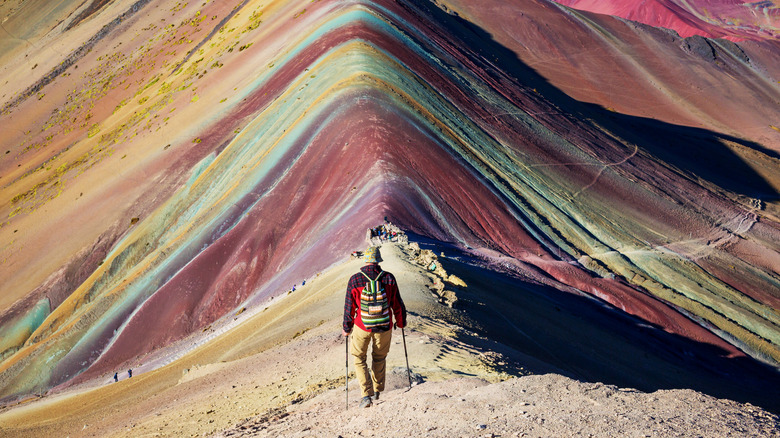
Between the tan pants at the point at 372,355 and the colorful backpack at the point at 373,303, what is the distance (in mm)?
149

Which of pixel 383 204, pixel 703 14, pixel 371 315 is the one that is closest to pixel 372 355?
pixel 371 315

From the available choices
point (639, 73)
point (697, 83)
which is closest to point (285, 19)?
point (639, 73)

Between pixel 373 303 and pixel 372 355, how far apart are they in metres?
0.64

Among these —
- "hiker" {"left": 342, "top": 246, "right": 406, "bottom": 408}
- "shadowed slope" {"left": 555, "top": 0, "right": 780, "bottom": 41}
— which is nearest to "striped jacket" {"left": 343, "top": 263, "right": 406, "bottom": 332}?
"hiker" {"left": 342, "top": 246, "right": 406, "bottom": 408}

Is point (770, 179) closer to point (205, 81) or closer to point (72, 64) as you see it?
point (205, 81)

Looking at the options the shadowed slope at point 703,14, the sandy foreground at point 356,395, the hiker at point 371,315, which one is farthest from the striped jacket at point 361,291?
the shadowed slope at point 703,14

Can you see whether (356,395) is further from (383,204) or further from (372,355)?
(383,204)

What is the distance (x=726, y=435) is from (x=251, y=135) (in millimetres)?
23602

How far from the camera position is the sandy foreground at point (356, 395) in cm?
711

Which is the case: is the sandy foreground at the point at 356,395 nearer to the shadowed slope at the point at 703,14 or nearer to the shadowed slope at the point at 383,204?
the shadowed slope at the point at 383,204

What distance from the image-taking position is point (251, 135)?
92.1 ft

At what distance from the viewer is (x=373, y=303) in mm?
8062

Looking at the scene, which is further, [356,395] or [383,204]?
[383,204]

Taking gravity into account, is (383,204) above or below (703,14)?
below
